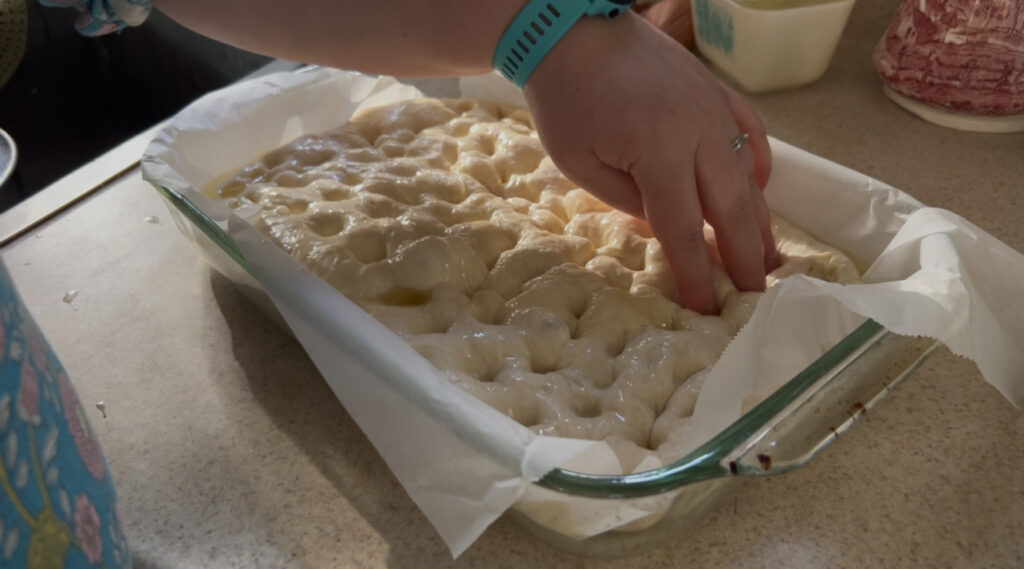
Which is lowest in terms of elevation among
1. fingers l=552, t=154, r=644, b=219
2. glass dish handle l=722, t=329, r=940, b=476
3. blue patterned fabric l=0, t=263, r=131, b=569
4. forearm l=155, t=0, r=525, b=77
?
glass dish handle l=722, t=329, r=940, b=476

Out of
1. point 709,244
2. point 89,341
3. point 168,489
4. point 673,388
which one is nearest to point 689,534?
point 673,388

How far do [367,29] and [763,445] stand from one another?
A: 338 mm

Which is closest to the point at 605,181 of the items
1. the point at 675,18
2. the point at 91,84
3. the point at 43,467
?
the point at 43,467

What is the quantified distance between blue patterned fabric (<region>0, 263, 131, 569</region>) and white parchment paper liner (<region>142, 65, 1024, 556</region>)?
139mm

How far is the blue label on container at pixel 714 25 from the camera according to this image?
2.74 feet

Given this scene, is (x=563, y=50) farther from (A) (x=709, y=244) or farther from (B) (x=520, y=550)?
(B) (x=520, y=550)

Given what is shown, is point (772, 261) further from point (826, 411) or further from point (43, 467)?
point (43, 467)

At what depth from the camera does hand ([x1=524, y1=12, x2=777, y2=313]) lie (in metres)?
0.51

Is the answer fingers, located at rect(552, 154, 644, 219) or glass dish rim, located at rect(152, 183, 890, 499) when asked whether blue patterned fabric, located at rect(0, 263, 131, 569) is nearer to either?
glass dish rim, located at rect(152, 183, 890, 499)

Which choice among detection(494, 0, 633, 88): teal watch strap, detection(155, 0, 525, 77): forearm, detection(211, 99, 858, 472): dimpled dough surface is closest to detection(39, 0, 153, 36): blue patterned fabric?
detection(155, 0, 525, 77): forearm

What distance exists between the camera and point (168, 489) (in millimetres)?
532

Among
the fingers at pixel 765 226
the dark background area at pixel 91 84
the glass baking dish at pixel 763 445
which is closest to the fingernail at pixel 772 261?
the fingers at pixel 765 226

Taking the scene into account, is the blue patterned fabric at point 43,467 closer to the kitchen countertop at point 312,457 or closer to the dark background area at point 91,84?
the kitchen countertop at point 312,457

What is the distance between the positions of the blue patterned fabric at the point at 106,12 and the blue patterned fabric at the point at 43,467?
1.07 feet
